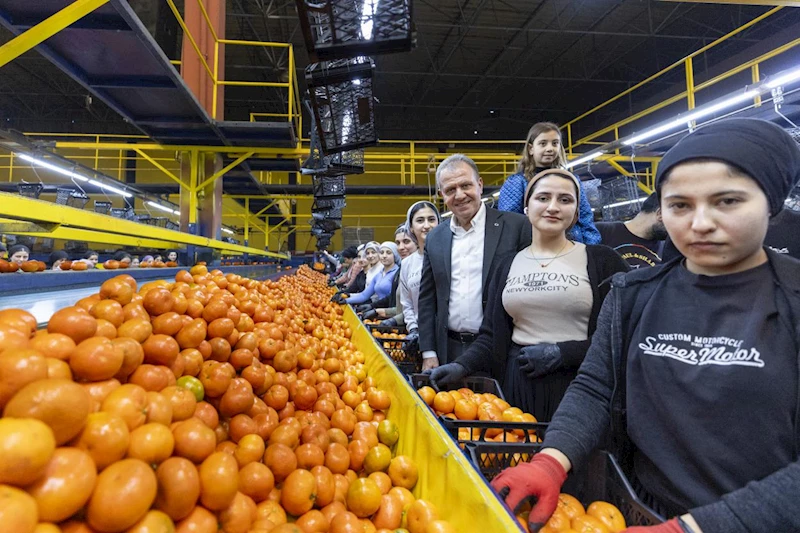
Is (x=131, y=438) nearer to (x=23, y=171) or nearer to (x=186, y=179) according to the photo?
(x=186, y=179)

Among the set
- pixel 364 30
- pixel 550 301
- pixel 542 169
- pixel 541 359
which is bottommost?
pixel 541 359

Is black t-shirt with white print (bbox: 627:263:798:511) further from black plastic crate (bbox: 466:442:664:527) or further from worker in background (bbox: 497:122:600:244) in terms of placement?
worker in background (bbox: 497:122:600:244)

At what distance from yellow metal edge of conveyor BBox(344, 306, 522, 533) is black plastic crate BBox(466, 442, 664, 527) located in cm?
8

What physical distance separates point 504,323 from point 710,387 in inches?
38.5

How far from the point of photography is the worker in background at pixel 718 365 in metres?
0.81

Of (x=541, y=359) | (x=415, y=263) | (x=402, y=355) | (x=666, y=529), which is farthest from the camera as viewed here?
(x=415, y=263)

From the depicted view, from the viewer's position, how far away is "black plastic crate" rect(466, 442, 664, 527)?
39.1 inches

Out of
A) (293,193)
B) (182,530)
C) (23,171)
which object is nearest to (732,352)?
(182,530)

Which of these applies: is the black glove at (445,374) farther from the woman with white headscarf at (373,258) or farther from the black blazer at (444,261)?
the woman with white headscarf at (373,258)

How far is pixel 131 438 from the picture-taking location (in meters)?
0.72

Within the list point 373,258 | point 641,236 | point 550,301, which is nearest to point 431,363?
point 550,301

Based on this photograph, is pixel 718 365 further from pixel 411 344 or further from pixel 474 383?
pixel 411 344

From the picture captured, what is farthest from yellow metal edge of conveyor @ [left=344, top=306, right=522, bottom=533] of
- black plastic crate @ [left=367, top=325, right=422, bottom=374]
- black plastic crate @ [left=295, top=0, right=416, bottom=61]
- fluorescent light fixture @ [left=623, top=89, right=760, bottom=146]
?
fluorescent light fixture @ [left=623, top=89, right=760, bottom=146]

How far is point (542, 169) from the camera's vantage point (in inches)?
94.9
